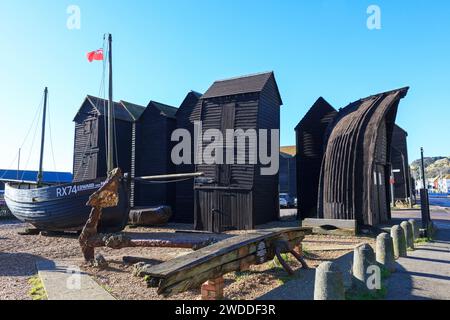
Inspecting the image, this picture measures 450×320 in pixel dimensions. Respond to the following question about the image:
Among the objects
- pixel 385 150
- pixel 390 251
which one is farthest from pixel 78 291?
pixel 385 150

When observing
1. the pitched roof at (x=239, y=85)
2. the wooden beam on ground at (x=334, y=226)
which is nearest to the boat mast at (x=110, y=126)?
the pitched roof at (x=239, y=85)

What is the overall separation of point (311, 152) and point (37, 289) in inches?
614

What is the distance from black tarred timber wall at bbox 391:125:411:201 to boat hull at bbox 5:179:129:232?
1310 inches

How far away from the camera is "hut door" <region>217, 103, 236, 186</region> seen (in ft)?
57.1

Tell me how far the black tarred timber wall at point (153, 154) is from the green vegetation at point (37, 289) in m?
14.7

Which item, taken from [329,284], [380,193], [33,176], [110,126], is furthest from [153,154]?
[33,176]

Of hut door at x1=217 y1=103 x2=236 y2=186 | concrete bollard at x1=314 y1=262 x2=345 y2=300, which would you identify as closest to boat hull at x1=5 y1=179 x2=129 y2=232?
hut door at x1=217 y1=103 x2=236 y2=186

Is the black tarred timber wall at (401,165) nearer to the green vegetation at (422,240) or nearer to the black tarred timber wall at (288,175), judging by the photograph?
the black tarred timber wall at (288,175)

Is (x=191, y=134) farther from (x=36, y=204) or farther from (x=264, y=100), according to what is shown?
(x=36, y=204)

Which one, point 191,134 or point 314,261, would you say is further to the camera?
point 191,134

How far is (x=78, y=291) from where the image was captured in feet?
20.4

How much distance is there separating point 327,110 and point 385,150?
153 inches

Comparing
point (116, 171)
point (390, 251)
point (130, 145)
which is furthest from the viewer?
point (130, 145)

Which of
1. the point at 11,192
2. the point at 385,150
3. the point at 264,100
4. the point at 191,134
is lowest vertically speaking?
the point at 11,192
